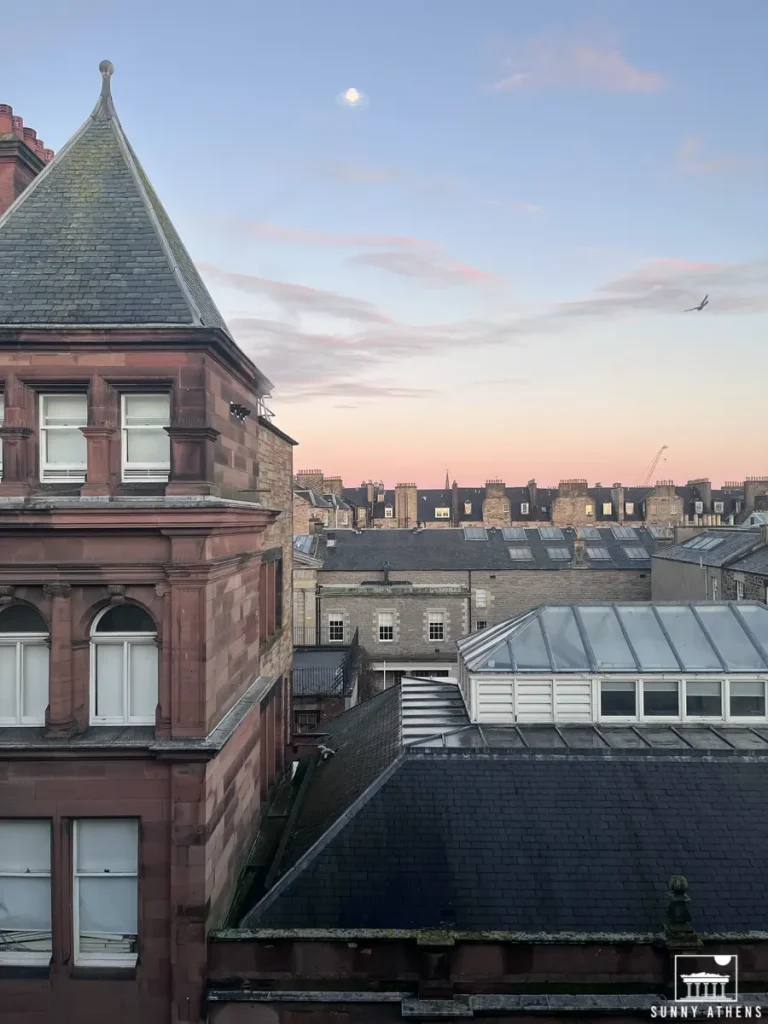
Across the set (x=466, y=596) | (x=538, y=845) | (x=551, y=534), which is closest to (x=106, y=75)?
(x=538, y=845)

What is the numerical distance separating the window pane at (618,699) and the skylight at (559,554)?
34586 millimetres

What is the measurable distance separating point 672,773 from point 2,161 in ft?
55.9

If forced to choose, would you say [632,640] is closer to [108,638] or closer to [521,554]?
[108,638]

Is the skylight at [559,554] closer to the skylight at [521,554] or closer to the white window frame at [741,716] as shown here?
the skylight at [521,554]

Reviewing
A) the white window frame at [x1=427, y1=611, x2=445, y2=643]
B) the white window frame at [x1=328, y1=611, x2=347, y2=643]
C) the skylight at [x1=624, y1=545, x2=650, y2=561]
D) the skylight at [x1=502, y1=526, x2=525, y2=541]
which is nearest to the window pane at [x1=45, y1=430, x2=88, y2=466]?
the white window frame at [x1=328, y1=611, x2=347, y2=643]

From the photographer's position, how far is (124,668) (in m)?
9.77

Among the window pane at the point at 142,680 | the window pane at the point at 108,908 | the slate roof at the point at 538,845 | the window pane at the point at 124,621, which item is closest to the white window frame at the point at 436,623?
the slate roof at the point at 538,845

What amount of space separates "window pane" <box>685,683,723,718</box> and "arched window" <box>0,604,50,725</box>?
529 inches

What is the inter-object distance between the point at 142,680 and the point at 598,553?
45284mm

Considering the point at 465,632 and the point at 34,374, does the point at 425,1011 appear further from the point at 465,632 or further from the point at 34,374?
the point at 465,632

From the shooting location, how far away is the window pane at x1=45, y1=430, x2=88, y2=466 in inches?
382

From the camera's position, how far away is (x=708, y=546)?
137ft

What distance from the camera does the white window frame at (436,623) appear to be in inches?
1757

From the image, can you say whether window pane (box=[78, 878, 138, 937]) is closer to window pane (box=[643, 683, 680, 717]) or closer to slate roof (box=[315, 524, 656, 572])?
window pane (box=[643, 683, 680, 717])
